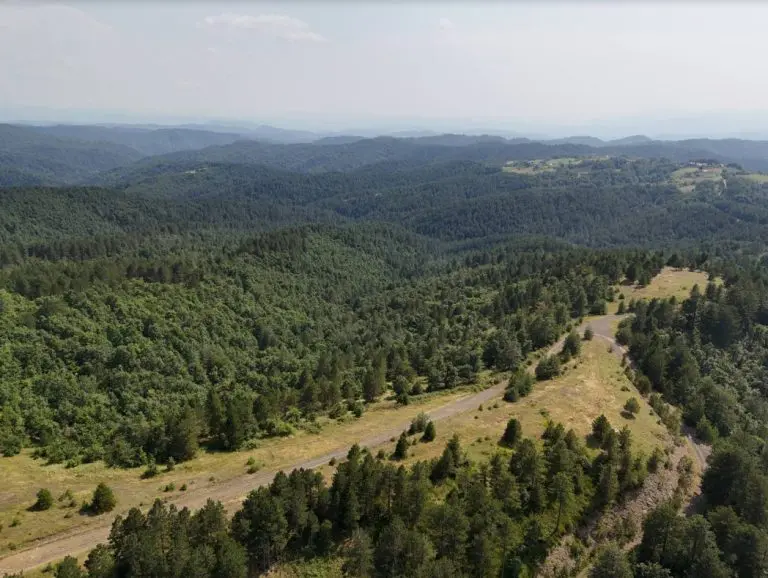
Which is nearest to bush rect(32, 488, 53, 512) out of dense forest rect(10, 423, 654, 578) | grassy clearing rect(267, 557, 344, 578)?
dense forest rect(10, 423, 654, 578)

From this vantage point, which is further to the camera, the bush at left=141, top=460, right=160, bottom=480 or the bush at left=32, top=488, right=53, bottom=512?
the bush at left=141, top=460, right=160, bottom=480

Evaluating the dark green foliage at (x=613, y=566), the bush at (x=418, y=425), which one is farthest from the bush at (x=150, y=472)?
the dark green foliage at (x=613, y=566)

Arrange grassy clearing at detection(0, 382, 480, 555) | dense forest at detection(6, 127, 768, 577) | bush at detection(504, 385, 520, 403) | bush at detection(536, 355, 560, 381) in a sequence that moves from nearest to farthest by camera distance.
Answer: dense forest at detection(6, 127, 768, 577) < grassy clearing at detection(0, 382, 480, 555) < bush at detection(504, 385, 520, 403) < bush at detection(536, 355, 560, 381)

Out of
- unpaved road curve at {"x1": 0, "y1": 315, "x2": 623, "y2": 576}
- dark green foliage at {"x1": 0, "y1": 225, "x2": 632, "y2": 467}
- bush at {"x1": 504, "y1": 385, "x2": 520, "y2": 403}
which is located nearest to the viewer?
unpaved road curve at {"x1": 0, "y1": 315, "x2": 623, "y2": 576}

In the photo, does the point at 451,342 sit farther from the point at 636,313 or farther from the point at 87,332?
the point at 87,332

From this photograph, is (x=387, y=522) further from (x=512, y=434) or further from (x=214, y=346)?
(x=214, y=346)

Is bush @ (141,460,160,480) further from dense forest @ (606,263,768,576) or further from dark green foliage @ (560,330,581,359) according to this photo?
dark green foliage @ (560,330,581,359)
